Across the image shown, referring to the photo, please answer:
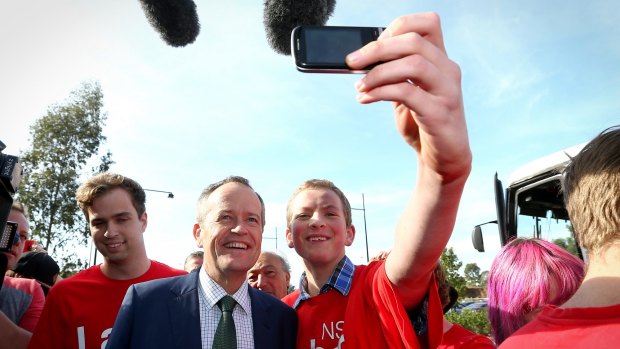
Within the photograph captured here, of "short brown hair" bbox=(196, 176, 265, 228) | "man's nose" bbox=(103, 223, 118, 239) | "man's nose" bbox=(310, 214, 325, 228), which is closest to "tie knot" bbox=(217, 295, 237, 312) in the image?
"short brown hair" bbox=(196, 176, 265, 228)

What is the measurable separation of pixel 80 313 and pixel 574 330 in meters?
2.69

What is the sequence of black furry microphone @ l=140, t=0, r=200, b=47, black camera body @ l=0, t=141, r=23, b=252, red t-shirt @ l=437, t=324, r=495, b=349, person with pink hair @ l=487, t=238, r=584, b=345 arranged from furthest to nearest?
red t-shirt @ l=437, t=324, r=495, b=349 < black camera body @ l=0, t=141, r=23, b=252 < person with pink hair @ l=487, t=238, r=584, b=345 < black furry microphone @ l=140, t=0, r=200, b=47

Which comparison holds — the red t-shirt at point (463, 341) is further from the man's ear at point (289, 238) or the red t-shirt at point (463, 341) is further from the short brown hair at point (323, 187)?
the man's ear at point (289, 238)

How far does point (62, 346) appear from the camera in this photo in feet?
9.62

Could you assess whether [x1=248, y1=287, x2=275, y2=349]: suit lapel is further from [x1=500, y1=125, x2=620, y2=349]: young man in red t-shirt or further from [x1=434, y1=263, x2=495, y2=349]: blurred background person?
[x1=500, y1=125, x2=620, y2=349]: young man in red t-shirt

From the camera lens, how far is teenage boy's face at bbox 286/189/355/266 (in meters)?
3.01

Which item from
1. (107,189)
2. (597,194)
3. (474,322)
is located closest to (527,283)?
(597,194)

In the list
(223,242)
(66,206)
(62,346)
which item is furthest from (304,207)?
(66,206)

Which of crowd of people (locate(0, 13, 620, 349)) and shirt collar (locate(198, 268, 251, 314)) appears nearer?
crowd of people (locate(0, 13, 620, 349))

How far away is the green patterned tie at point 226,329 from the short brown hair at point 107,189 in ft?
4.38

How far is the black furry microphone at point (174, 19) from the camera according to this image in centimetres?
144

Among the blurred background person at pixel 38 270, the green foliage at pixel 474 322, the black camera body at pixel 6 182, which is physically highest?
the black camera body at pixel 6 182

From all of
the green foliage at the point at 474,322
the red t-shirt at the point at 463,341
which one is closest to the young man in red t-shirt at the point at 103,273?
the red t-shirt at the point at 463,341

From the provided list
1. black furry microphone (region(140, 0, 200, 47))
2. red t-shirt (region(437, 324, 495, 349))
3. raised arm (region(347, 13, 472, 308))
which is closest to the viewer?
raised arm (region(347, 13, 472, 308))
